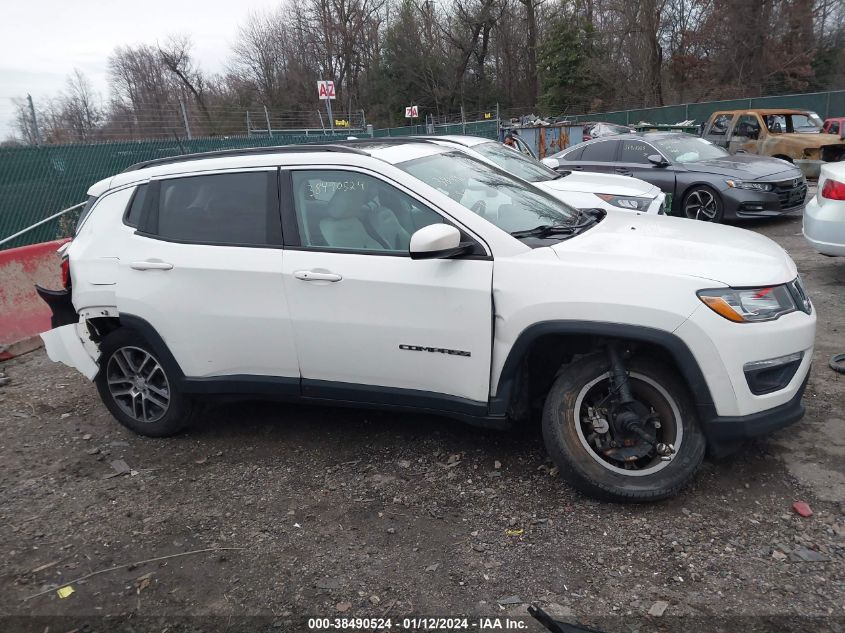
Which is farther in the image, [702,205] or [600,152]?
[600,152]

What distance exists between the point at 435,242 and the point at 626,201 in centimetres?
514

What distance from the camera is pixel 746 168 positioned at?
33.4 ft

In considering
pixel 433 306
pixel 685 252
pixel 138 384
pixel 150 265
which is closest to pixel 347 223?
pixel 433 306

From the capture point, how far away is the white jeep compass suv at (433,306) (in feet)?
10.2

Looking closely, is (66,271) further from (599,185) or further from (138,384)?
(599,185)

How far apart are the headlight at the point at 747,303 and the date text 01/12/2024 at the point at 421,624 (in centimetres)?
160

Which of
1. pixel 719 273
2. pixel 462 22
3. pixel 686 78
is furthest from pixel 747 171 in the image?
pixel 462 22

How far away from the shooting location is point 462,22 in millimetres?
42531

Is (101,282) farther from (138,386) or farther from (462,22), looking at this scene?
(462,22)

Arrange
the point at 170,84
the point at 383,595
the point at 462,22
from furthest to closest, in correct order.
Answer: the point at 170,84, the point at 462,22, the point at 383,595

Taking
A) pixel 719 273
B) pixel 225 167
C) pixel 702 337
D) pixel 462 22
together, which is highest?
pixel 462 22

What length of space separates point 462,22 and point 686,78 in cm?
1455

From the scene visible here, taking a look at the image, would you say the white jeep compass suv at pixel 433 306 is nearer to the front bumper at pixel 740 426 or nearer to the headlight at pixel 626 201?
the front bumper at pixel 740 426

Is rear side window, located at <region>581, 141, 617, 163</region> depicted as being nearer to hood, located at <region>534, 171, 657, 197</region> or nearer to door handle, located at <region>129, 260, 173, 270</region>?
hood, located at <region>534, 171, 657, 197</region>
